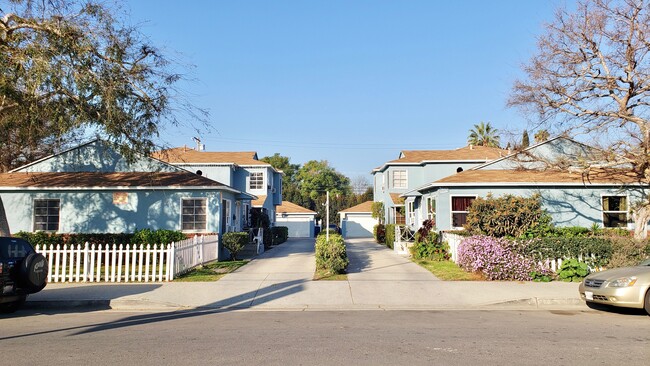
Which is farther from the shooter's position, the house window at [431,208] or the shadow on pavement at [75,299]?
the house window at [431,208]

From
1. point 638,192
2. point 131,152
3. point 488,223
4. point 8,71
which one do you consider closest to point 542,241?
point 488,223

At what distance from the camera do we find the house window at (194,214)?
20250 mm

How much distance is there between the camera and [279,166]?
76688 millimetres

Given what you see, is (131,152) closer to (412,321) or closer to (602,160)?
(412,321)

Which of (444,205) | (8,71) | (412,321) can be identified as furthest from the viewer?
(444,205)

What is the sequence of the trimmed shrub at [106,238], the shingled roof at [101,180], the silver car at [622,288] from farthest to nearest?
the shingled roof at [101,180]
the trimmed shrub at [106,238]
the silver car at [622,288]

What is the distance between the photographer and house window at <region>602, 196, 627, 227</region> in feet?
66.3

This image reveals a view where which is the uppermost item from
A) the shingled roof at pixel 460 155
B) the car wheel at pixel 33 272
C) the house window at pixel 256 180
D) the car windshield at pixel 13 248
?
the shingled roof at pixel 460 155

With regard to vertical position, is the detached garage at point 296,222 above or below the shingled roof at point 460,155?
below

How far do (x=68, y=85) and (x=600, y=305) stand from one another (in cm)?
1402

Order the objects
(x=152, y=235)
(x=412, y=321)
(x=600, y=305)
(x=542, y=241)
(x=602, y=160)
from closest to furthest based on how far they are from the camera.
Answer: (x=412, y=321) → (x=600, y=305) → (x=542, y=241) → (x=602, y=160) → (x=152, y=235)

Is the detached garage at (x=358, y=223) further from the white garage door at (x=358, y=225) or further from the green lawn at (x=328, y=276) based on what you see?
the green lawn at (x=328, y=276)

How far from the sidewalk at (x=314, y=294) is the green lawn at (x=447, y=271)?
21.1 inches

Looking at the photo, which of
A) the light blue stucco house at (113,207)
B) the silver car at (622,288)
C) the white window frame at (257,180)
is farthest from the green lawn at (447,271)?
the white window frame at (257,180)
